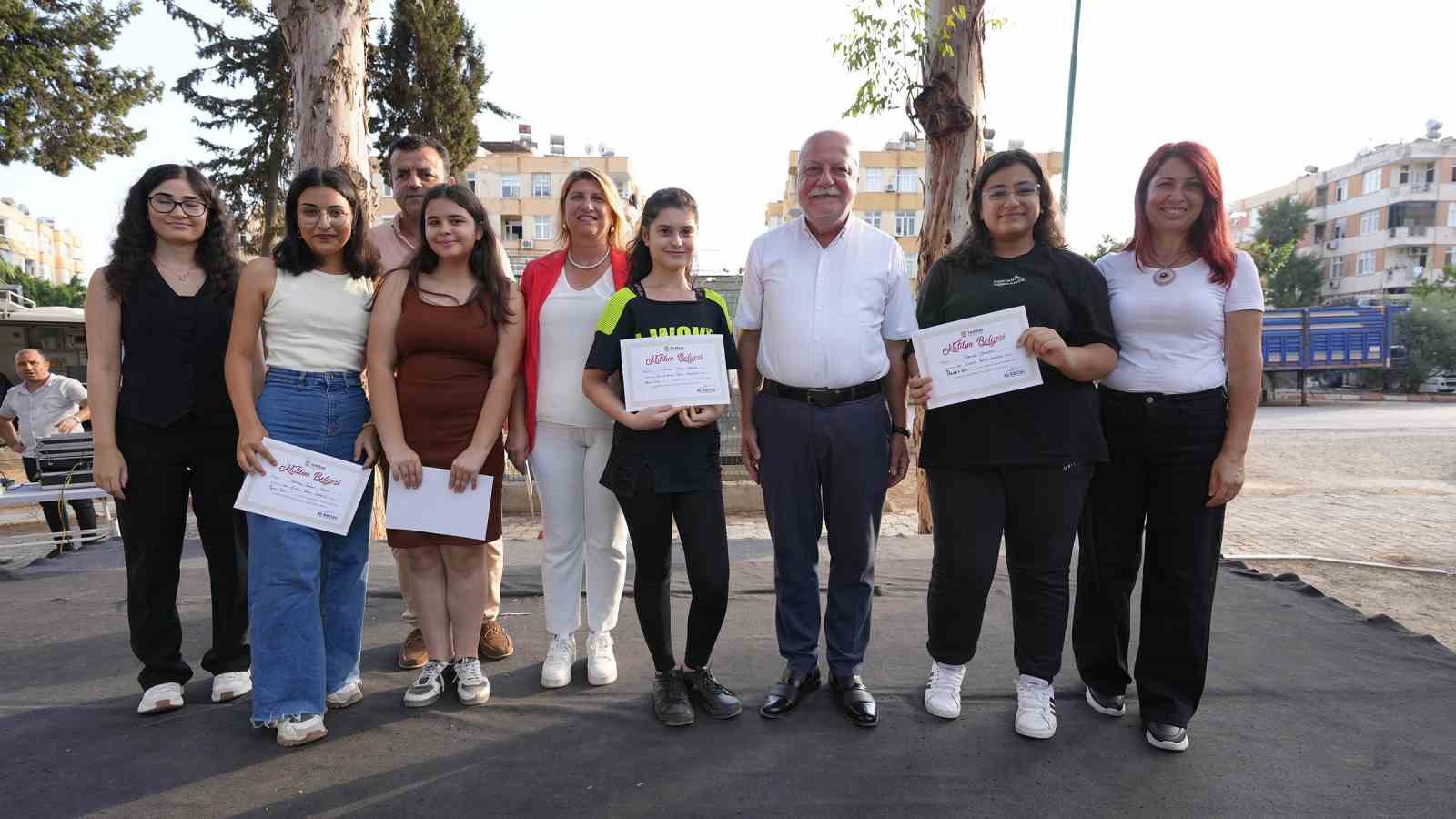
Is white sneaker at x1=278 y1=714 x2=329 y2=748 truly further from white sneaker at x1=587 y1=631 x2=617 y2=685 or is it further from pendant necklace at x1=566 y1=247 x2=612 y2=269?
pendant necklace at x1=566 y1=247 x2=612 y2=269

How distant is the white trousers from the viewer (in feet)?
9.86

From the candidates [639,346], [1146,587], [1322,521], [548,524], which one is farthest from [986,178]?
[1322,521]

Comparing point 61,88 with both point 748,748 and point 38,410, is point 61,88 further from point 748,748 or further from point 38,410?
point 748,748

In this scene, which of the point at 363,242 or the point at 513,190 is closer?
the point at 363,242

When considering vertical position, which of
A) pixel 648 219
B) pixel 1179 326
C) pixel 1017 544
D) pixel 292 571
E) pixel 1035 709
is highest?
pixel 648 219

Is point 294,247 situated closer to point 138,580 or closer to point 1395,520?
point 138,580

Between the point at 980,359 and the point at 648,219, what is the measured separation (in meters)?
1.23

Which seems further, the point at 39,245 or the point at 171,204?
the point at 39,245

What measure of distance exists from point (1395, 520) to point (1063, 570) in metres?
7.39

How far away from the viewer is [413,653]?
3.38 meters

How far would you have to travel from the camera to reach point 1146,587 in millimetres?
2799

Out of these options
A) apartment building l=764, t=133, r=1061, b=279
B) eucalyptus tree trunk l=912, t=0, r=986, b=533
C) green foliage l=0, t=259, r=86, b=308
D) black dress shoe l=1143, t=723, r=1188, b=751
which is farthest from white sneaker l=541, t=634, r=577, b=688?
green foliage l=0, t=259, r=86, b=308

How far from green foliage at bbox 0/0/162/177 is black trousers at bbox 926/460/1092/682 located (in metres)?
16.1

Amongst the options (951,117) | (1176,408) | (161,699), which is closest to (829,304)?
(1176,408)
